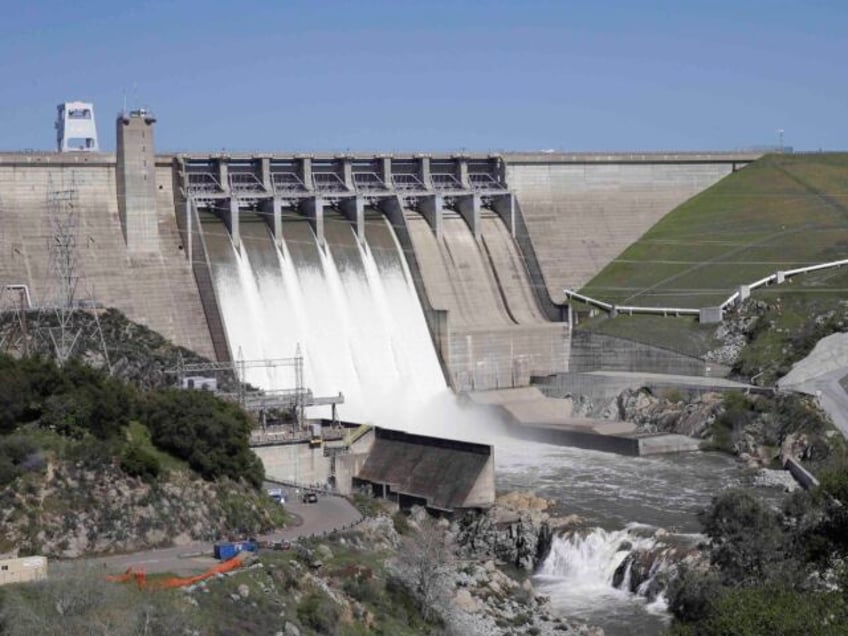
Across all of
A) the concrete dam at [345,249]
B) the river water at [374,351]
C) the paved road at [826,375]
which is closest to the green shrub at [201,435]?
the river water at [374,351]

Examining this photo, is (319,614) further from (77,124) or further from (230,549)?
(77,124)

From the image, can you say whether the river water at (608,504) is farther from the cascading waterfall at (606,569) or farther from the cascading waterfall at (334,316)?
the cascading waterfall at (334,316)

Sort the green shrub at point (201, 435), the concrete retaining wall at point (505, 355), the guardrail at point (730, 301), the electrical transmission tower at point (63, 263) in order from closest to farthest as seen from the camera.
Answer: the green shrub at point (201, 435)
the electrical transmission tower at point (63, 263)
the concrete retaining wall at point (505, 355)
the guardrail at point (730, 301)

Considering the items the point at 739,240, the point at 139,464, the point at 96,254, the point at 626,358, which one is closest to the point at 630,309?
the point at 626,358

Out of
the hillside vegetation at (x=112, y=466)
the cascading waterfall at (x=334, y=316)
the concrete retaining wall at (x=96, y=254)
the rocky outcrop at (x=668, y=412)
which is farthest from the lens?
the cascading waterfall at (x=334, y=316)

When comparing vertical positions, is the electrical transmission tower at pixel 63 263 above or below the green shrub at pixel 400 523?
above

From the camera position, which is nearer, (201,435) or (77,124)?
(201,435)
